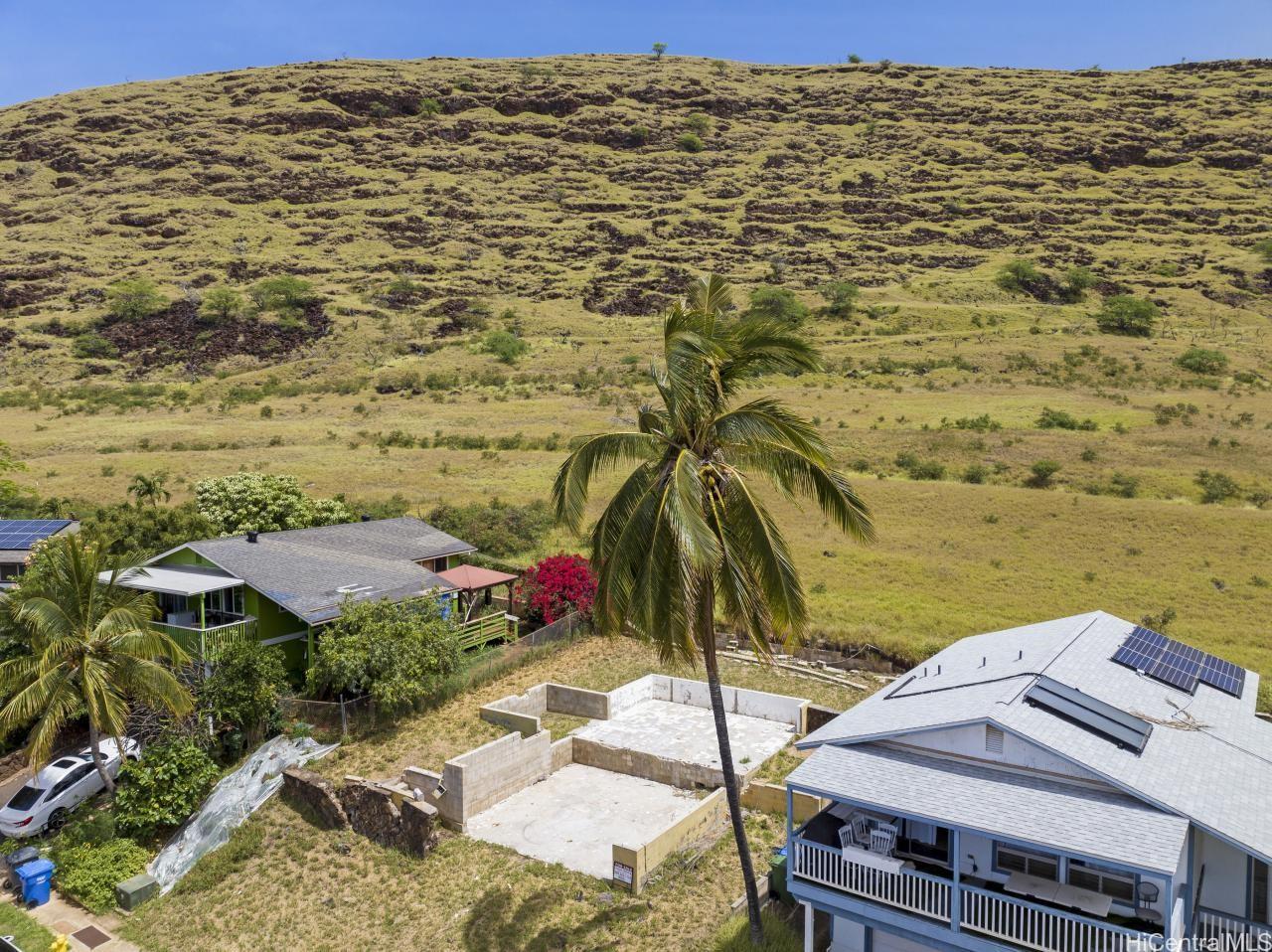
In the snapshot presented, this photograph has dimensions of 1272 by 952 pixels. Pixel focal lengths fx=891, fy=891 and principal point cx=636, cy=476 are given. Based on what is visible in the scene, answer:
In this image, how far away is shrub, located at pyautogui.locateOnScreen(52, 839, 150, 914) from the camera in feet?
56.3

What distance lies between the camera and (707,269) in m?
106

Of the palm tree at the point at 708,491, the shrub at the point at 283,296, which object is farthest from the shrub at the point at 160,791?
the shrub at the point at 283,296

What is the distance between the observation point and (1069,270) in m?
A: 99.0

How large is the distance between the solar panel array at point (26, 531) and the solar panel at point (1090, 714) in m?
31.0

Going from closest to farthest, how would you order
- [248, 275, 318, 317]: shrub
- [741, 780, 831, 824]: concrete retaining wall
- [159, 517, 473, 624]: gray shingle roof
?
[741, 780, 831, 824]: concrete retaining wall
[159, 517, 473, 624]: gray shingle roof
[248, 275, 318, 317]: shrub

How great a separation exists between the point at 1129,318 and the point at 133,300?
101m


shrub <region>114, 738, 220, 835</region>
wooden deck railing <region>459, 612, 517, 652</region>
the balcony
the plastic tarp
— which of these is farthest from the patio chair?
wooden deck railing <region>459, 612, 517, 652</region>

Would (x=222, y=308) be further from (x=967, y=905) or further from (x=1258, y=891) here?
(x=1258, y=891)

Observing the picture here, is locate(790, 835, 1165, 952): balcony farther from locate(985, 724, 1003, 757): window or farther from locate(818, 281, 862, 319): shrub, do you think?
locate(818, 281, 862, 319): shrub

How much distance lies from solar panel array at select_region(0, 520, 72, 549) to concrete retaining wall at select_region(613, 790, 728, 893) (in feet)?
81.7

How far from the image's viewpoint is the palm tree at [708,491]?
37.7 feet

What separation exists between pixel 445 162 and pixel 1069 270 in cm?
9269

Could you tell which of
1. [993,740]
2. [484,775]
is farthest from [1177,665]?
[484,775]

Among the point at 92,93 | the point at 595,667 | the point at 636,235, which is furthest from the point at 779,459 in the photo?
the point at 92,93
